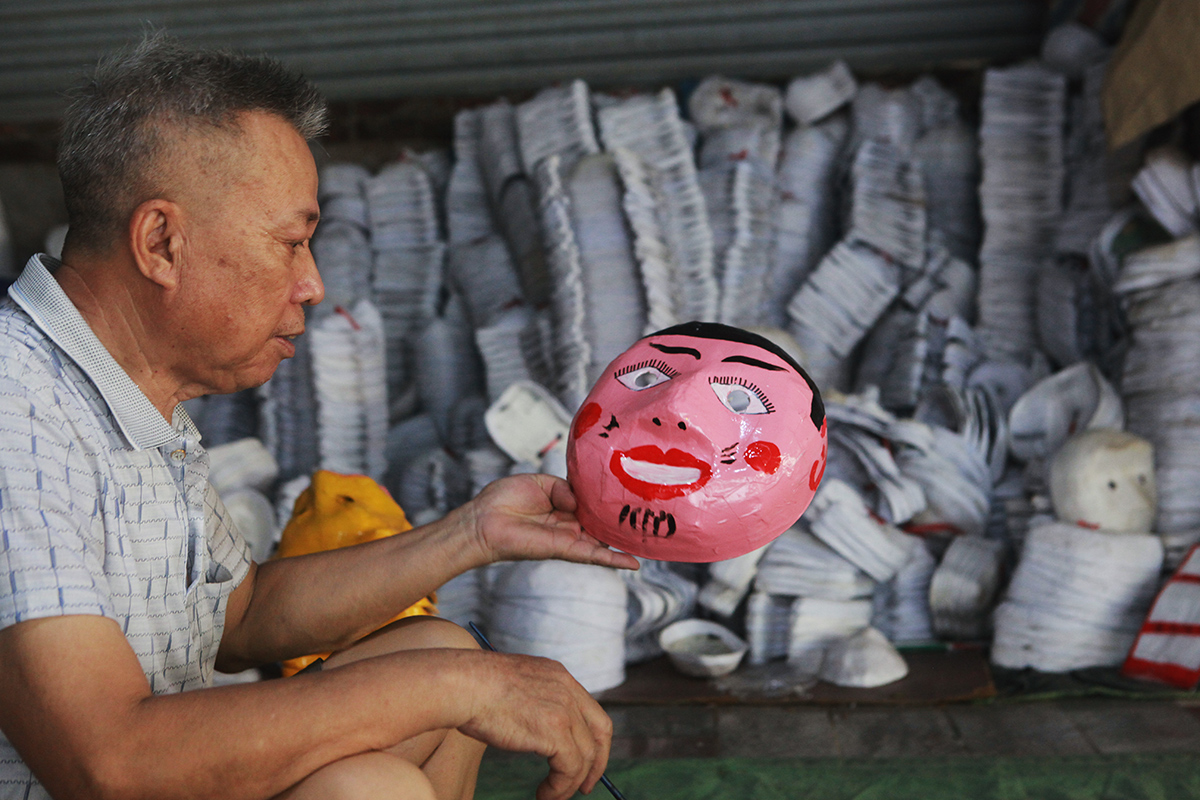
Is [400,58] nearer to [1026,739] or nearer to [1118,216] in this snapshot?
[1118,216]

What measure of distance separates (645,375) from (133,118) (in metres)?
0.84

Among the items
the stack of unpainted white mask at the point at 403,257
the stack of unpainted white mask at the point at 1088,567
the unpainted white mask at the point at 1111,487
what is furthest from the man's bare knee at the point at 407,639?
the stack of unpainted white mask at the point at 403,257

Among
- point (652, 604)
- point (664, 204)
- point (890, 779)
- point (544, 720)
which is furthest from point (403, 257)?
point (544, 720)

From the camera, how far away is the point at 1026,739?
2.54m

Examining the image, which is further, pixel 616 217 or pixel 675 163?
pixel 675 163

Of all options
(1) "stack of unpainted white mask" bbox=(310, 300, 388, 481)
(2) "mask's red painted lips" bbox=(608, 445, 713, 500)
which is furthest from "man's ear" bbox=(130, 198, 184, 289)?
(1) "stack of unpainted white mask" bbox=(310, 300, 388, 481)

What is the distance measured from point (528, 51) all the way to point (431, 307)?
1.33 m

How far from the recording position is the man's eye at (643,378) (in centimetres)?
162

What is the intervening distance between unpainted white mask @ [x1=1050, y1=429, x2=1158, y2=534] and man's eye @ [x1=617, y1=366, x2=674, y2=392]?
1.97 metres

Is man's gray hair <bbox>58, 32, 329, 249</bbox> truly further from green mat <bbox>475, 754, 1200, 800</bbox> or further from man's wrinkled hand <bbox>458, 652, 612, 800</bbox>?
green mat <bbox>475, 754, 1200, 800</bbox>

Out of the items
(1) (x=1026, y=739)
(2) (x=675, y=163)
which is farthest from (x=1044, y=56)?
(1) (x=1026, y=739)

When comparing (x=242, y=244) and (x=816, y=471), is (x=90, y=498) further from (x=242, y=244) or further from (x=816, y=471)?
(x=816, y=471)

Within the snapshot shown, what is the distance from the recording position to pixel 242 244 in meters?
1.26

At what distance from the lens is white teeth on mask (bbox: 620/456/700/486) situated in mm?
1527
